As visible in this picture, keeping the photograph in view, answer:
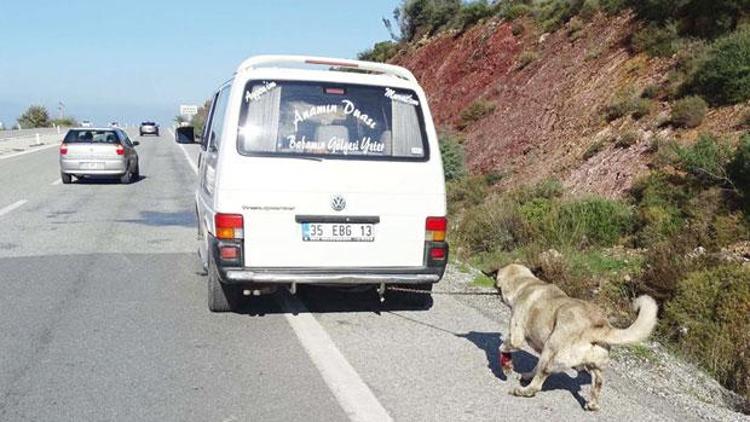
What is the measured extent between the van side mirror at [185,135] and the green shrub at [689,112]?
9297 millimetres

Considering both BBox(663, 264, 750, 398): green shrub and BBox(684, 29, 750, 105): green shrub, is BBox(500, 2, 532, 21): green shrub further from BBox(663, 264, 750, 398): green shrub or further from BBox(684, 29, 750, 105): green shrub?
BBox(663, 264, 750, 398): green shrub

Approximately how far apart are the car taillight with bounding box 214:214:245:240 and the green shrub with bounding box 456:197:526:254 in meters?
5.15

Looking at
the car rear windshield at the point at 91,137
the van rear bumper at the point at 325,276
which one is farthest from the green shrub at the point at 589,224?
the car rear windshield at the point at 91,137

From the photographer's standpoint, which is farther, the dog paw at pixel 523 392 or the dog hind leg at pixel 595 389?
the dog paw at pixel 523 392

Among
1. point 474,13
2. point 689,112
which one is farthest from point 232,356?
point 474,13

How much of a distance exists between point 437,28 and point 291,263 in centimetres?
3555

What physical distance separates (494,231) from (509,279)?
17.8 feet

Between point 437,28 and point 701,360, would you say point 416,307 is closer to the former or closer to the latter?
point 701,360

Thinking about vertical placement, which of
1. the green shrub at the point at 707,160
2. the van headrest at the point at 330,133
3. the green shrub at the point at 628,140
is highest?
the van headrest at the point at 330,133

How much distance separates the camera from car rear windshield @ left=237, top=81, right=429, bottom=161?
5648 mm

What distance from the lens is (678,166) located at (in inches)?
445

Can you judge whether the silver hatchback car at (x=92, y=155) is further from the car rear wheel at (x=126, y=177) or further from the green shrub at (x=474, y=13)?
the green shrub at (x=474, y=13)

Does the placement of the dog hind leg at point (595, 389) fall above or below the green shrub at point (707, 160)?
below

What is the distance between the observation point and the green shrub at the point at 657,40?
16594mm
